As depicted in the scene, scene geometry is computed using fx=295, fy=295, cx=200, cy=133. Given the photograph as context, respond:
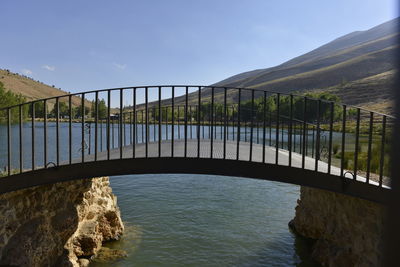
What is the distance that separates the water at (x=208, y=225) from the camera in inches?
417

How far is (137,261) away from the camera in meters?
10.1

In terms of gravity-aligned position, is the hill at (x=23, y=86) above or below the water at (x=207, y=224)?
above

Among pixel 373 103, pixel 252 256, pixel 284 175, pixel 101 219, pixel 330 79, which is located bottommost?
pixel 252 256

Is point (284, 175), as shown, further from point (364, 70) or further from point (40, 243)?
point (364, 70)

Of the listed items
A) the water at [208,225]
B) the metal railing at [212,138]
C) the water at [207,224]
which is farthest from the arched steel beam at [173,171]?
the water at [208,225]

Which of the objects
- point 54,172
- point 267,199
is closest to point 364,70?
point 267,199

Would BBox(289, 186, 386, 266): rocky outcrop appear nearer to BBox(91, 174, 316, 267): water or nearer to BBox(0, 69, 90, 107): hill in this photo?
BBox(91, 174, 316, 267): water

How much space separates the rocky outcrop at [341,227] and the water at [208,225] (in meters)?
0.75

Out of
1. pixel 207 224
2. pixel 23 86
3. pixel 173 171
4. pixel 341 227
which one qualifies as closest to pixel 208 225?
pixel 207 224

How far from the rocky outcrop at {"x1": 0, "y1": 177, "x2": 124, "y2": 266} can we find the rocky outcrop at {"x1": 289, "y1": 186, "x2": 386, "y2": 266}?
25.7 ft

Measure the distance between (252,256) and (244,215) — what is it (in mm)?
3930

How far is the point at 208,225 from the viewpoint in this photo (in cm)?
1327

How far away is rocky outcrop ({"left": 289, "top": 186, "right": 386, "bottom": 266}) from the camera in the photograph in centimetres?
730

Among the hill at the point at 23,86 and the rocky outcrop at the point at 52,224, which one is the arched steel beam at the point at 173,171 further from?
the hill at the point at 23,86
